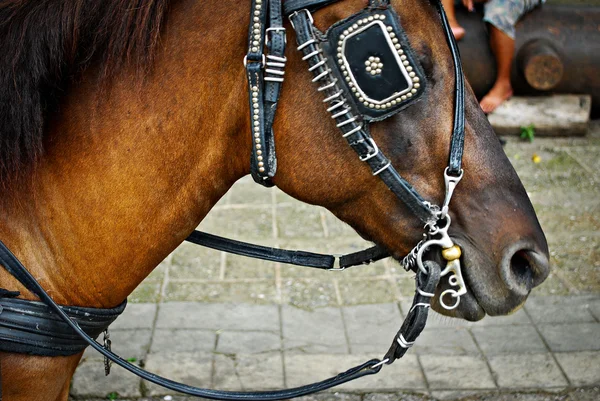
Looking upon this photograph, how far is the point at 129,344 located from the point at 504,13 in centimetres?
348

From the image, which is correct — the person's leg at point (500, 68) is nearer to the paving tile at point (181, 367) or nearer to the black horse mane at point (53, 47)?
the paving tile at point (181, 367)

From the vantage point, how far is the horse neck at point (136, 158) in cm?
151

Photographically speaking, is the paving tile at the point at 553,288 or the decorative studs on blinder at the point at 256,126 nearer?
the decorative studs on blinder at the point at 256,126

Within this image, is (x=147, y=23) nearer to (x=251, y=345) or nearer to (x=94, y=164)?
(x=94, y=164)

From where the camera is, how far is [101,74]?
151cm

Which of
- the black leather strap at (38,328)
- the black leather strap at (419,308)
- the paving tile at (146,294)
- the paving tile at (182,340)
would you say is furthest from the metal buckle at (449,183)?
the paving tile at (146,294)

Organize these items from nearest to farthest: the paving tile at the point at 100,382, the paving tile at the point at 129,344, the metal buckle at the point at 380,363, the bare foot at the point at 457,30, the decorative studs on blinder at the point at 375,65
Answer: the decorative studs on blinder at the point at 375,65
the metal buckle at the point at 380,363
the paving tile at the point at 100,382
the paving tile at the point at 129,344
the bare foot at the point at 457,30

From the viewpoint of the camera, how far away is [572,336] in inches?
132

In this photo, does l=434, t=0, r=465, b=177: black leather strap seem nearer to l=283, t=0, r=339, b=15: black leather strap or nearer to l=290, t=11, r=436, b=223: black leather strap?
l=290, t=11, r=436, b=223: black leather strap

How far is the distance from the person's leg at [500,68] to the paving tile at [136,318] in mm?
2803

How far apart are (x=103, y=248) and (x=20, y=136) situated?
0.30 m

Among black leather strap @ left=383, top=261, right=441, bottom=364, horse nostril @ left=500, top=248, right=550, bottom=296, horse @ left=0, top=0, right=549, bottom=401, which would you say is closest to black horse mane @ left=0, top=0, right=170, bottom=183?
horse @ left=0, top=0, right=549, bottom=401

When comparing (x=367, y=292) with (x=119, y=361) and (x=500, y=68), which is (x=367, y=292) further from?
(x=500, y=68)

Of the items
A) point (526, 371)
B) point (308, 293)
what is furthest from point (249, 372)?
point (526, 371)
